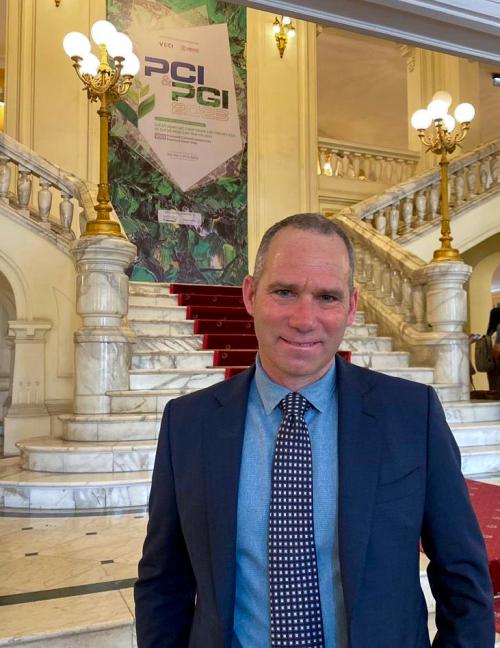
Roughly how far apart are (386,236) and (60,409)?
472 centimetres

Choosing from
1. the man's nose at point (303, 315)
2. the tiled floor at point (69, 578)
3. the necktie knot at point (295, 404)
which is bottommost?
the tiled floor at point (69, 578)

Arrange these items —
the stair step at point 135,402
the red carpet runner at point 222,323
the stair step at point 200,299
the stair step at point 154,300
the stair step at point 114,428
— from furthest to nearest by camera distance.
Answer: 1. the stair step at point 200,299
2. the stair step at point 154,300
3. the red carpet runner at point 222,323
4. the stair step at point 135,402
5. the stair step at point 114,428

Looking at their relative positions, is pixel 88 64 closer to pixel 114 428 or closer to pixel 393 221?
pixel 114 428

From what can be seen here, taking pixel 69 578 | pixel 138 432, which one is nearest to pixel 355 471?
pixel 69 578

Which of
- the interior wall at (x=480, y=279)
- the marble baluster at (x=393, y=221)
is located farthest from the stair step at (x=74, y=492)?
the interior wall at (x=480, y=279)

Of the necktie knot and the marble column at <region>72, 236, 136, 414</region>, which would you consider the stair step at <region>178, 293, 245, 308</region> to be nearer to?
the marble column at <region>72, 236, 136, 414</region>

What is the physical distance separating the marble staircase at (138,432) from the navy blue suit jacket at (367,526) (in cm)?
326

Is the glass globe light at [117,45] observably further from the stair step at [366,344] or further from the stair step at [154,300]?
the stair step at [366,344]

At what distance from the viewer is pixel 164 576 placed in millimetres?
1307

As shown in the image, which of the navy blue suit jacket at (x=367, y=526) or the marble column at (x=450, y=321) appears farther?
the marble column at (x=450, y=321)

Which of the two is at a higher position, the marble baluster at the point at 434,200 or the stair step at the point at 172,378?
the marble baluster at the point at 434,200

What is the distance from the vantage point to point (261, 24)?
423 inches

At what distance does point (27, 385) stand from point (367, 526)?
20.2ft

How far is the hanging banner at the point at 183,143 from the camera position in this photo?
9672mm
